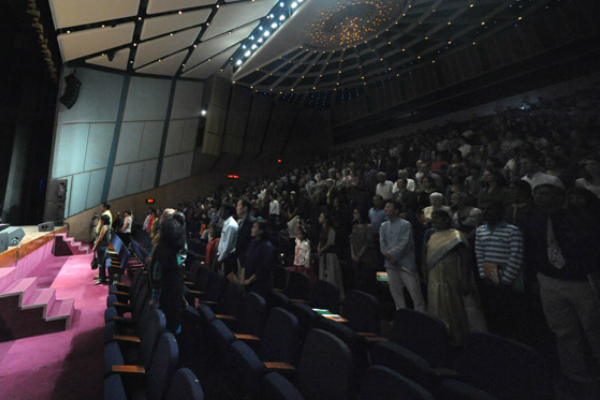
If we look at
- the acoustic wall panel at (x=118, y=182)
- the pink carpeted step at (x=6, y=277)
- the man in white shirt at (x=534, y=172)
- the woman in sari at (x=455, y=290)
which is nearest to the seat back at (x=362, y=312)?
the woman in sari at (x=455, y=290)

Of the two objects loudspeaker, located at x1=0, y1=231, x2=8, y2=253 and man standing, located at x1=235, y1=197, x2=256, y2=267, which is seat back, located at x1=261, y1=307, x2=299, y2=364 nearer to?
man standing, located at x1=235, y1=197, x2=256, y2=267

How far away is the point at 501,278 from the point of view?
242cm

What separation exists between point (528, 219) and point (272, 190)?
8193 mm

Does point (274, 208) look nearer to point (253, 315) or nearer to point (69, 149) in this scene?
point (253, 315)

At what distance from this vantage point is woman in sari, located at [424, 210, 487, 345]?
8.61 ft

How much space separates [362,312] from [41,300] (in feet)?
11.9

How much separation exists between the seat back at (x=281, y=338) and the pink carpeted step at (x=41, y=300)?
280cm

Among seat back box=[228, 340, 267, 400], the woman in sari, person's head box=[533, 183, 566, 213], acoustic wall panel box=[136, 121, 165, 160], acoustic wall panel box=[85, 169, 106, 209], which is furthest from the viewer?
acoustic wall panel box=[136, 121, 165, 160]

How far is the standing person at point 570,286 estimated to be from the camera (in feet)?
6.48

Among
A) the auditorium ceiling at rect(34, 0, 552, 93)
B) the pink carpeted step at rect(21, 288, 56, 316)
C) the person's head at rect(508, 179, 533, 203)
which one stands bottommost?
the pink carpeted step at rect(21, 288, 56, 316)

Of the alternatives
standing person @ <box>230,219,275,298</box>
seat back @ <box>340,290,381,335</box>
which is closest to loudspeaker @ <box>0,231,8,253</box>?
standing person @ <box>230,219,275,298</box>

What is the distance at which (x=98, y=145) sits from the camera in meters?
11.4

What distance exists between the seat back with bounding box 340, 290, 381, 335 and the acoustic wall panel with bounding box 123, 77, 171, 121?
1268cm

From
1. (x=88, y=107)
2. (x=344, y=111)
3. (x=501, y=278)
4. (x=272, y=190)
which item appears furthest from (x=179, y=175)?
(x=501, y=278)
